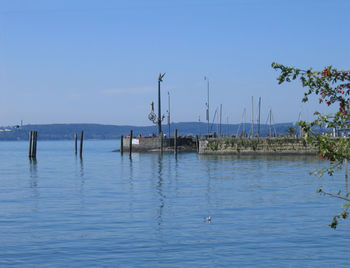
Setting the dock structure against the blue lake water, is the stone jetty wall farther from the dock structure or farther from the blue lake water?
the blue lake water

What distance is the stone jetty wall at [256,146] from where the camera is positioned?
77312 millimetres

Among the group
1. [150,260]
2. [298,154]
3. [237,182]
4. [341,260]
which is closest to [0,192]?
[237,182]

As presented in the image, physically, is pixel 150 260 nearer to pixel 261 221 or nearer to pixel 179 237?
pixel 179 237

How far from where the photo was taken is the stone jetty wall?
77.3 metres

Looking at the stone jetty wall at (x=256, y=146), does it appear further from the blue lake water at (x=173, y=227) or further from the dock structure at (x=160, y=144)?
the blue lake water at (x=173, y=227)

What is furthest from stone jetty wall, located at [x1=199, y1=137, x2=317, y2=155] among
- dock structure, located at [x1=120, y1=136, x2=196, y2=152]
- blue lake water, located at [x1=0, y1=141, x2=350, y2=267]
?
blue lake water, located at [x1=0, y1=141, x2=350, y2=267]

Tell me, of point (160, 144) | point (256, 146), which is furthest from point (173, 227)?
point (160, 144)

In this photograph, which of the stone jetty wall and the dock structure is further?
the dock structure

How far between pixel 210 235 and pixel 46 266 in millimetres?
6245

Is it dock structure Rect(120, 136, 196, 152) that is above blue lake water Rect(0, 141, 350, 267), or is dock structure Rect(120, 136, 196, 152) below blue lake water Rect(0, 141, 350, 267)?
above

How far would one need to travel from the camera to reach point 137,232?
68.2ft

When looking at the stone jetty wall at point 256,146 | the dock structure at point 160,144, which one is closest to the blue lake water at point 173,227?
the stone jetty wall at point 256,146

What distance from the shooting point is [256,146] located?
81.2 meters

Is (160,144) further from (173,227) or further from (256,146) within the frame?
(173,227)
